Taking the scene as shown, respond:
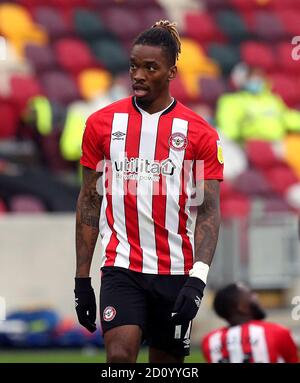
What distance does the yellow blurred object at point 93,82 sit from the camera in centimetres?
1572

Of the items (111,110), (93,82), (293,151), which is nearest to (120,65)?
(93,82)

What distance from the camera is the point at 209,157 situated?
569 centimetres

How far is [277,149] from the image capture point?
16.4 m

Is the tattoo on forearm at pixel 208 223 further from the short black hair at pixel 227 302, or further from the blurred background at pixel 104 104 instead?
the blurred background at pixel 104 104

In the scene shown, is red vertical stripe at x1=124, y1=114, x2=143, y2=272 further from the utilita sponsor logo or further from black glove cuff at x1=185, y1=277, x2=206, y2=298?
black glove cuff at x1=185, y1=277, x2=206, y2=298

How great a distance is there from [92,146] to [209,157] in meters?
0.55

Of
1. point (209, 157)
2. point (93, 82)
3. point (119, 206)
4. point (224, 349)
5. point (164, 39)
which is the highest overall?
point (93, 82)

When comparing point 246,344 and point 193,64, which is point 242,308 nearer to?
point 246,344

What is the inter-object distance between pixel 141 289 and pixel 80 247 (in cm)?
36

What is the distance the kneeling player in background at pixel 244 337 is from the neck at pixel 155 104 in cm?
159

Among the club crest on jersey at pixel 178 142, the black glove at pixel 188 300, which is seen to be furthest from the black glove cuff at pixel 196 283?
the club crest on jersey at pixel 178 142
